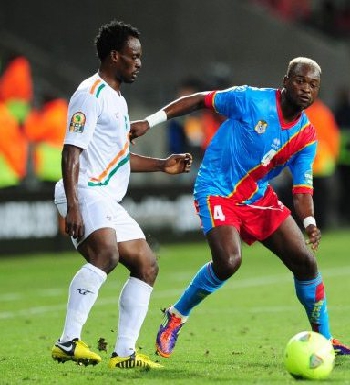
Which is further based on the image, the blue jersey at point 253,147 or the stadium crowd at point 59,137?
the stadium crowd at point 59,137

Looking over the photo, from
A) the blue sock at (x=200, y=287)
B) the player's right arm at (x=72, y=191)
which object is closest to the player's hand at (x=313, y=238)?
the blue sock at (x=200, y=287)

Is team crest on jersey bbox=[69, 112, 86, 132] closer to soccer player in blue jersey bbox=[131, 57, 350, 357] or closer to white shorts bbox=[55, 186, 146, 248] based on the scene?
white shorts bbox=[55, 186, 146, 248]

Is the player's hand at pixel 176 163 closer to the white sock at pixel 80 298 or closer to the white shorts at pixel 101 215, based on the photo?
the white shorts at pixel 101 215

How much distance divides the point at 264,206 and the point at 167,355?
3.96ft

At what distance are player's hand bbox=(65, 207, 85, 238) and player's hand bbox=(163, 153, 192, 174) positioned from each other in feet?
3.29

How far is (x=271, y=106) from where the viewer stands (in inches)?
316

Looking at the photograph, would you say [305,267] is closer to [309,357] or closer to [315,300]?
[315,300]

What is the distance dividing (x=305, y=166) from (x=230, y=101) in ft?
2.22

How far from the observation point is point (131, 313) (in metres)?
7.50

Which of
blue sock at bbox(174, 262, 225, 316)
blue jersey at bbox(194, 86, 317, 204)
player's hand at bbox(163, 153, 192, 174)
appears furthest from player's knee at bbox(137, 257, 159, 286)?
blue jersey at bbox(194, 86, 317, 204)

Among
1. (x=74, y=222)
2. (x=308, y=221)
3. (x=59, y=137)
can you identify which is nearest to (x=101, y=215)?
(x=74, y=222)

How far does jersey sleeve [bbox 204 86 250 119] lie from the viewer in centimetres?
809

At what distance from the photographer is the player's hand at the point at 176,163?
26.1 ft

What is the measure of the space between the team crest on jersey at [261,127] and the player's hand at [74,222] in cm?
152
